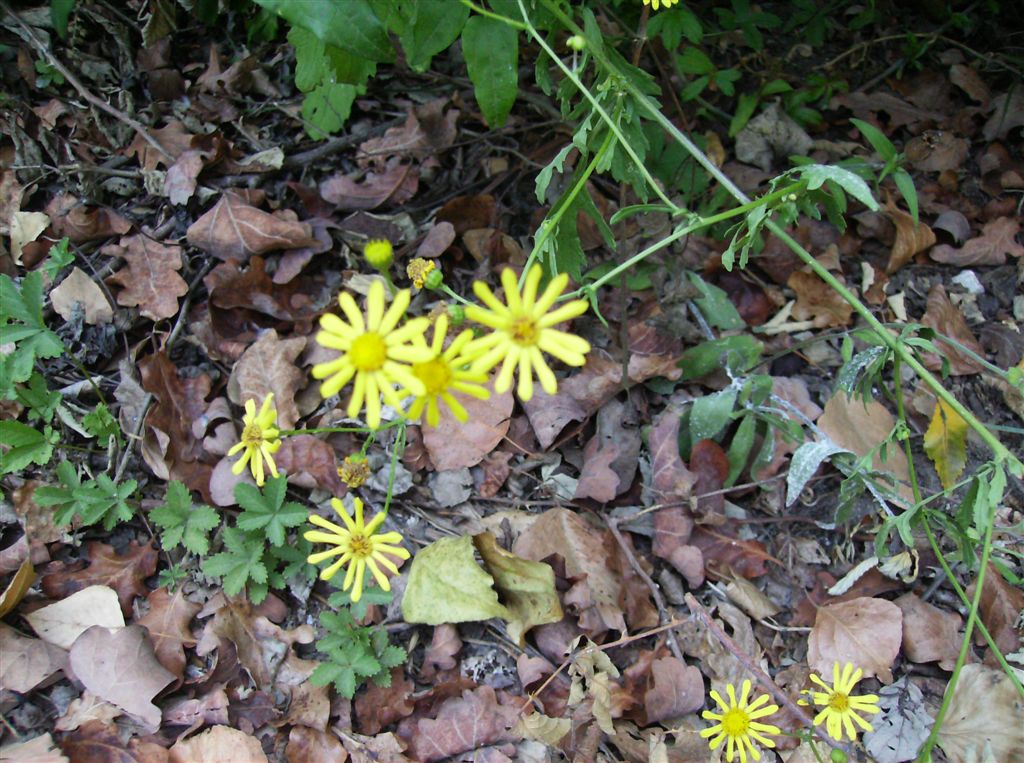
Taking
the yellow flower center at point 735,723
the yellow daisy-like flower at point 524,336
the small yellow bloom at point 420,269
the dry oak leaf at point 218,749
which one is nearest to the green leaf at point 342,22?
the small yellow bloom at point 420,269

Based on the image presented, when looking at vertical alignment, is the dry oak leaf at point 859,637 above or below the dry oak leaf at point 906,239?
below

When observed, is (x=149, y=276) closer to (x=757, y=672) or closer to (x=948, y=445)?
(x=757, y=672)

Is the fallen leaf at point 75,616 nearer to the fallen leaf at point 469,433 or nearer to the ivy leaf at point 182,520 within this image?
the ivy leaf at point 182,520

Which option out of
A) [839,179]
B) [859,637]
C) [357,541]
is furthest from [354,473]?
[859,637]

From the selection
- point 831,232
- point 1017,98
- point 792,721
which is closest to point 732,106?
point 831,232

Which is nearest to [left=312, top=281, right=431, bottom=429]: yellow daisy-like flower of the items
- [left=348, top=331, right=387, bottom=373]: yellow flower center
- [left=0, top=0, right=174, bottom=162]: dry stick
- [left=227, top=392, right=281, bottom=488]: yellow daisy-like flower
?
[left=348, top=331, right=387, bottom=373]: yellow flower center

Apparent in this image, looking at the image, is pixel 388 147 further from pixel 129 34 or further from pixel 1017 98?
pixel 1017 98
